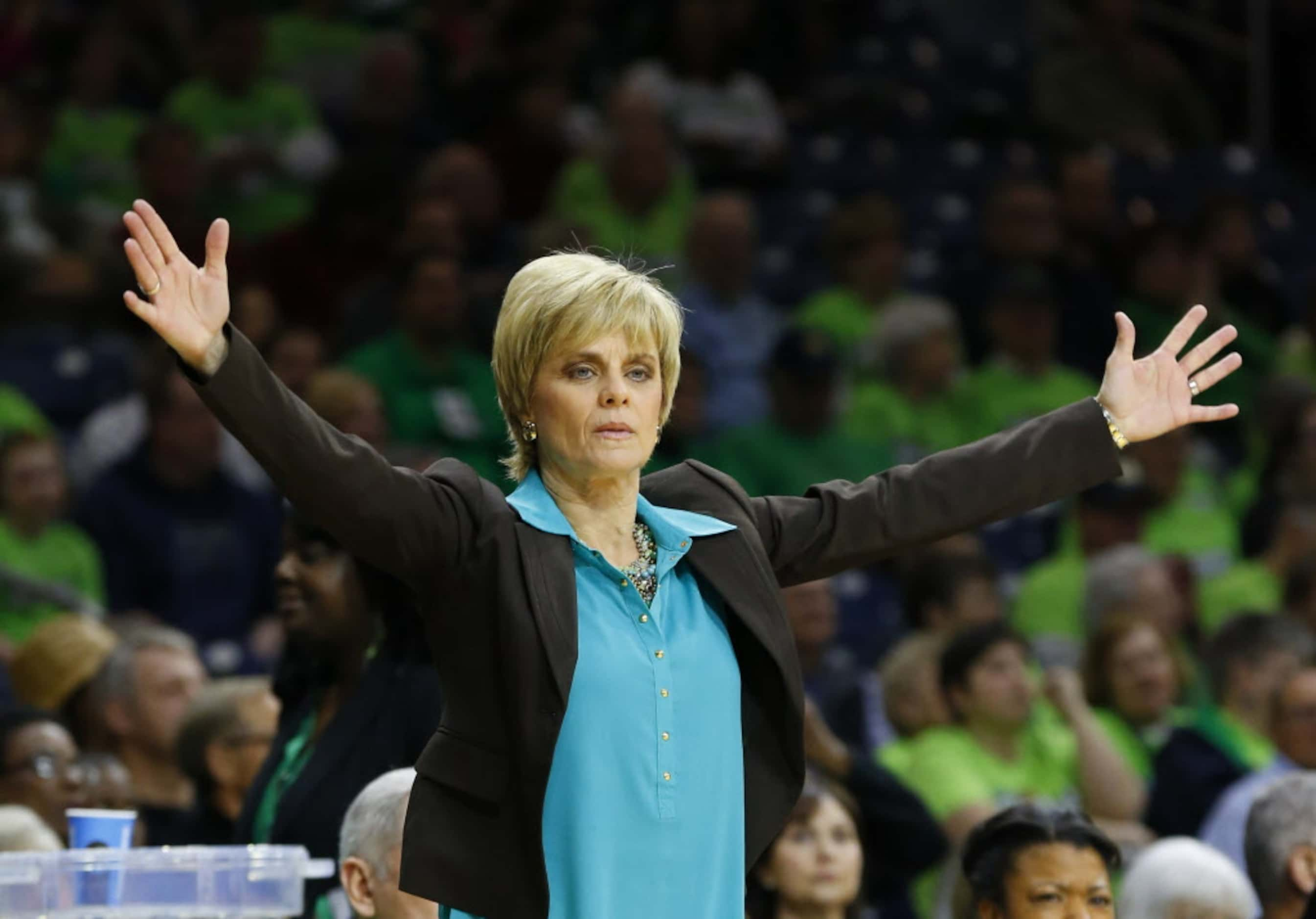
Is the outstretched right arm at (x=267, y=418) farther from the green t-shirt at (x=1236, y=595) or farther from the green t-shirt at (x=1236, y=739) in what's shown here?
the green t-shirt at (x=1236, y=595)

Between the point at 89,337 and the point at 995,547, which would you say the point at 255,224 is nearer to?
the point at 89,337

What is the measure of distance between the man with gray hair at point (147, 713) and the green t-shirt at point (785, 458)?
234 centimetres

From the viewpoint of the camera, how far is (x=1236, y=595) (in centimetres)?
707

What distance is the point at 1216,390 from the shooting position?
8.41m

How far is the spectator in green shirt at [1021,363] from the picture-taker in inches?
314

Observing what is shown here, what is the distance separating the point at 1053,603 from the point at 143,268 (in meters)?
4.94

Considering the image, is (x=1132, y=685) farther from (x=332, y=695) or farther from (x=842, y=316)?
(x=332, y=695)

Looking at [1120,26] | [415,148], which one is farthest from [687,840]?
[1120,26]

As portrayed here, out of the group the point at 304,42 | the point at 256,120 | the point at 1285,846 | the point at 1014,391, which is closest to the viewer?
the point at 1285,846

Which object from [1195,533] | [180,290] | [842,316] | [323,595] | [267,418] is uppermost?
[842,316]

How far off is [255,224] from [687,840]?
6.54 m

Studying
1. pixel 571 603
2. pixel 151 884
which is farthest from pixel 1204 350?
pixel 151 884

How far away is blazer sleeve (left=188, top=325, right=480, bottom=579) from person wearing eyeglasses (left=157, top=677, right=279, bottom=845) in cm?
213

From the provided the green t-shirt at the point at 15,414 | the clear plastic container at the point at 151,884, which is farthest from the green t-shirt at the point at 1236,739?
the clear plastic container at the point at 151,884
